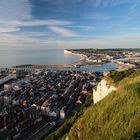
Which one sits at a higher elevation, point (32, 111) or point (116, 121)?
point (116, 121)

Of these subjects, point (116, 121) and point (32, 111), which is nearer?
point (116, 121)

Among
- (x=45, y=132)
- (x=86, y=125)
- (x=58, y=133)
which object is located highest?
(x=86, y=125)

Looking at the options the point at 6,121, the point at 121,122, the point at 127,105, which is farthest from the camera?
the point at 6,121

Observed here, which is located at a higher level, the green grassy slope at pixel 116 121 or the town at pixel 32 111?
the green grassy slope at pixel 116 121

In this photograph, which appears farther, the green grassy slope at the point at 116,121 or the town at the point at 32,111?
the town at the point at 32,111

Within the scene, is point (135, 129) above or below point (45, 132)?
above

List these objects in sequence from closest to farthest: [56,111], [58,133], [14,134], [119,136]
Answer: [119,136]
[58,133]
[14,134]
[56,111]

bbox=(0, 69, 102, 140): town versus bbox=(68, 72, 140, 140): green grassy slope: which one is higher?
bbox=(68, 72, 140, 140): green grassy slope

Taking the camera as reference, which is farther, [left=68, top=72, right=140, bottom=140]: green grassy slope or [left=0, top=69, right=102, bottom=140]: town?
[left=0, top=69, right=102, bottom=140]: town

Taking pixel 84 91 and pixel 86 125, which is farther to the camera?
pixel 84 91

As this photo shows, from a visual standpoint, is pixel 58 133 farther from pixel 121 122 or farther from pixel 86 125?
pixel 121 122

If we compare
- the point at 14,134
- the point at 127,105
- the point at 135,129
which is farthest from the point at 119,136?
the point at 14,134
